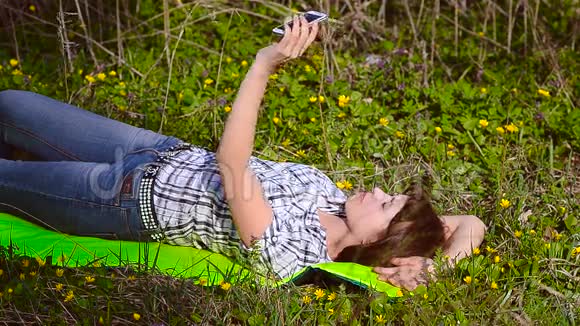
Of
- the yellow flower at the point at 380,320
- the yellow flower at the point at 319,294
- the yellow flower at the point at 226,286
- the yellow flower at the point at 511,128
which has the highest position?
the yellow flower at the point at 511,128

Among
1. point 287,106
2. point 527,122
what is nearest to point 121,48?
point 287,106

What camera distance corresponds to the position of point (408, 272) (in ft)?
9.95

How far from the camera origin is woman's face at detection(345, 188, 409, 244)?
10.4ft

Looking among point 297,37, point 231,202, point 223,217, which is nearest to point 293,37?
point 297,37

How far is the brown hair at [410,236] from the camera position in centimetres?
309

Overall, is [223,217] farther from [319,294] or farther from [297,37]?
[297,37]

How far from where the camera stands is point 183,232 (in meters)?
3.20

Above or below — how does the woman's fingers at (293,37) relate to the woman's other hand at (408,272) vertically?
above

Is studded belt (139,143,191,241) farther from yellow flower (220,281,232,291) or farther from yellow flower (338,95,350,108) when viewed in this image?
yellow flower (338,95,350,108)

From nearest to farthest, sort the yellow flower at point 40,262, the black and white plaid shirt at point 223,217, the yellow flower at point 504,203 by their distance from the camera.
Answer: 1. the yellow flower at point 40,262
2. the black and white plaid shirt at point 223,217
3. the yellow flower at point 504,203

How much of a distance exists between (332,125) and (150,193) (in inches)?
47.7

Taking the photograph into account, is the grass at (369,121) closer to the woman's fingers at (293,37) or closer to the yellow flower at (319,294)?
the yellow flower at (319,294)

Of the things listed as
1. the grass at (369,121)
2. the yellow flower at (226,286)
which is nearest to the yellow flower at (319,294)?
the grass at (369,121)

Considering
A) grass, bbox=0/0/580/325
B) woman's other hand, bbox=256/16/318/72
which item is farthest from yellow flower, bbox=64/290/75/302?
woman's other hand, bbox=256/16/318/72
